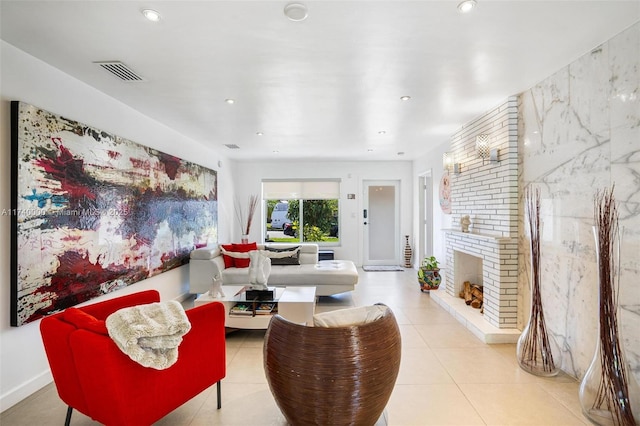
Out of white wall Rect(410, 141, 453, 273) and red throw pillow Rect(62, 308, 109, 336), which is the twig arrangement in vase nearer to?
white wall Rect(410, 141, 453, 273)

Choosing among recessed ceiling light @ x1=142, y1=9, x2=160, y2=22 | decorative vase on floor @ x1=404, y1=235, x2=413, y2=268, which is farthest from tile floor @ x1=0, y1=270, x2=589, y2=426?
decorative vase on floor @ x1=404, y1=235, x2=413, y2=268

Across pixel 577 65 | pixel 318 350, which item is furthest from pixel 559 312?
pixel 318 350

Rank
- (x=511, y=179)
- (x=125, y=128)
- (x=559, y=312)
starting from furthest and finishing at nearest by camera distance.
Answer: (x=125, y=128), (x=511, y=179), (x=559, y=312)

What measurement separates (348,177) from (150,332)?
20.9ft

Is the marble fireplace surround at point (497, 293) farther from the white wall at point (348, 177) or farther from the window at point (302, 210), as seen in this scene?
the window at point (302, 210)

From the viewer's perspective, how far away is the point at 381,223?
313 inches

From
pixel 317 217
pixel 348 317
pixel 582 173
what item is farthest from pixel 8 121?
pixel 317 217

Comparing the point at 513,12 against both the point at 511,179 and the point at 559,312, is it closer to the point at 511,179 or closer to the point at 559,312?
the point at 511,179

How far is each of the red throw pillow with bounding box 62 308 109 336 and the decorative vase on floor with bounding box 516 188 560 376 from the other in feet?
9.81

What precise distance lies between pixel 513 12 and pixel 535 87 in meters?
1.45

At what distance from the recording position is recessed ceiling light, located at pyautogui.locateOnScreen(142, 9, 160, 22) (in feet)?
6.18

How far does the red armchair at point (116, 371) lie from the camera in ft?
5.43

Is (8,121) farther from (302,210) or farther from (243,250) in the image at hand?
(302,210)

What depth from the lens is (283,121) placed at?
13.9ft
